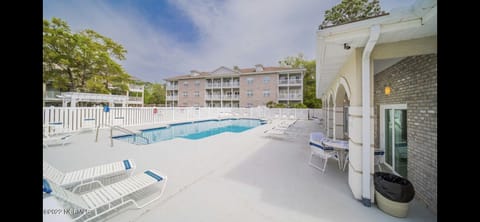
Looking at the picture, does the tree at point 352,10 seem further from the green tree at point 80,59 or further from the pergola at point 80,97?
the green tree at point 80,59

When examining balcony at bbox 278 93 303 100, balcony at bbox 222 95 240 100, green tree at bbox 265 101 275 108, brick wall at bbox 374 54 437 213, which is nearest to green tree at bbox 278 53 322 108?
balcony at bbox 278 93 303 100

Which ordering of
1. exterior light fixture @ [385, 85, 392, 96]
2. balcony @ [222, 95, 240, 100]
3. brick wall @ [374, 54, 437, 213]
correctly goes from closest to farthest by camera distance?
brick wall @ [374, 54, 437, 213] → exterior light fixture @ [385, 85, 392, 96] → balcony @ [222, 95, 240, 100]

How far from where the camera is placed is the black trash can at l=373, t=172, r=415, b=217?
2.44 metres

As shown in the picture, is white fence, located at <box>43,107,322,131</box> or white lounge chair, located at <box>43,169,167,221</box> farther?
white fence, located at <box>43,107,322,131</box>

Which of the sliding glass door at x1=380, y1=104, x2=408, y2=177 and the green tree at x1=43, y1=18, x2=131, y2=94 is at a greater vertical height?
the green tree at x1=43, y1=18, x2=131, y2=94

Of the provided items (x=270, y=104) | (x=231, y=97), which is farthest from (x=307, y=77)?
(x=231, y=97)

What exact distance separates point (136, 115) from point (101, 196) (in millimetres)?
11613

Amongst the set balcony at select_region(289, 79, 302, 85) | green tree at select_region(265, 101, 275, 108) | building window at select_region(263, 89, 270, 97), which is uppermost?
balcony at select_region(289, 79, 302, 85)

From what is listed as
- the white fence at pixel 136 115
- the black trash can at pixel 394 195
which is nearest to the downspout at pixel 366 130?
the black trash can at pixel 394 195

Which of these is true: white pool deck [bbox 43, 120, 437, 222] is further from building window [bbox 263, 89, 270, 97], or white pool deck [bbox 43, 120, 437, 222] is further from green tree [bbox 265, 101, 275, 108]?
building window [bbox 263, 89, 270, 97]

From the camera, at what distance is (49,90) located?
2194 cm

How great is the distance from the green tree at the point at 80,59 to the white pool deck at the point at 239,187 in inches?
686

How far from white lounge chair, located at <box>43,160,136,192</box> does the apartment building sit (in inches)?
1014
